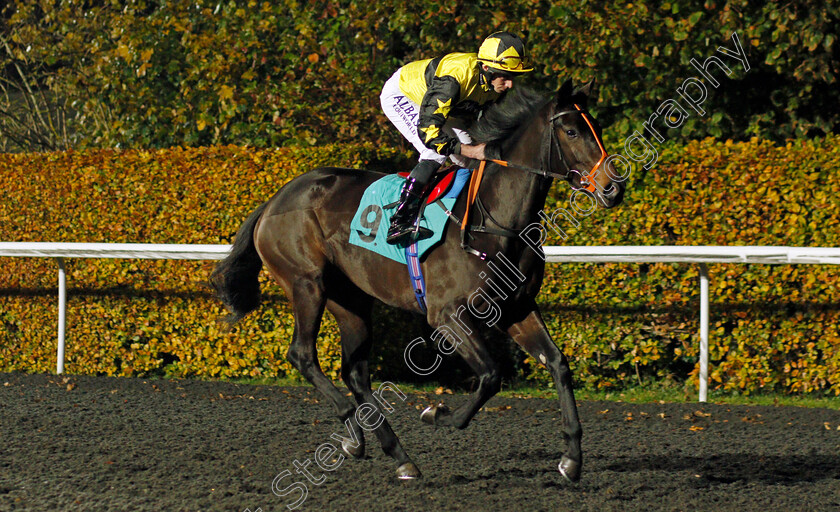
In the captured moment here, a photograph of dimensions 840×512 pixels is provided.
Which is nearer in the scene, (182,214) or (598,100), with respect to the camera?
(182,214)

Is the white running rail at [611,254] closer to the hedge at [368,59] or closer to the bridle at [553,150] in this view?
the hedge at [368,59]

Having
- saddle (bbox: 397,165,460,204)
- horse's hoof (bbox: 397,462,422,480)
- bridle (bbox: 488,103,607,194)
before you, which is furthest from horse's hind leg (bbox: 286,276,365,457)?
bridle (bbox: 488,103,607,194)

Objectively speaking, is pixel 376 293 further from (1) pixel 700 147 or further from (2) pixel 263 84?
(2) pixel 263 84

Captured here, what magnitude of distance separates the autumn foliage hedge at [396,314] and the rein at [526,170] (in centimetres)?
224

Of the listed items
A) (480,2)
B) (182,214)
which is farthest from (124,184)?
(480,2)

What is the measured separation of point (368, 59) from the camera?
8.08m

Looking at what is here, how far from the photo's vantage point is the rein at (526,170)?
12.0 feet

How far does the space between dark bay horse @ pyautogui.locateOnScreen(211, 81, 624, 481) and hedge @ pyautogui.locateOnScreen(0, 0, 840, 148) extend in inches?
117

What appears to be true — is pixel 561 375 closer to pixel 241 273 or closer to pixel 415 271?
pixel 415 271

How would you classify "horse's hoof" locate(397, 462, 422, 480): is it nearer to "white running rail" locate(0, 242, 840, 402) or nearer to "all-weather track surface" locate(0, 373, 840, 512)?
"all-weather track surface" locate(0, 373, 840, 512)

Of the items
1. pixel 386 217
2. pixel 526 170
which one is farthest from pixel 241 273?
pixel 526 170

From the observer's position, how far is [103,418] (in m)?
5.39

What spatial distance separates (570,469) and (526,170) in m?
1.26

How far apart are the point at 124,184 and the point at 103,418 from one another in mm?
2235
